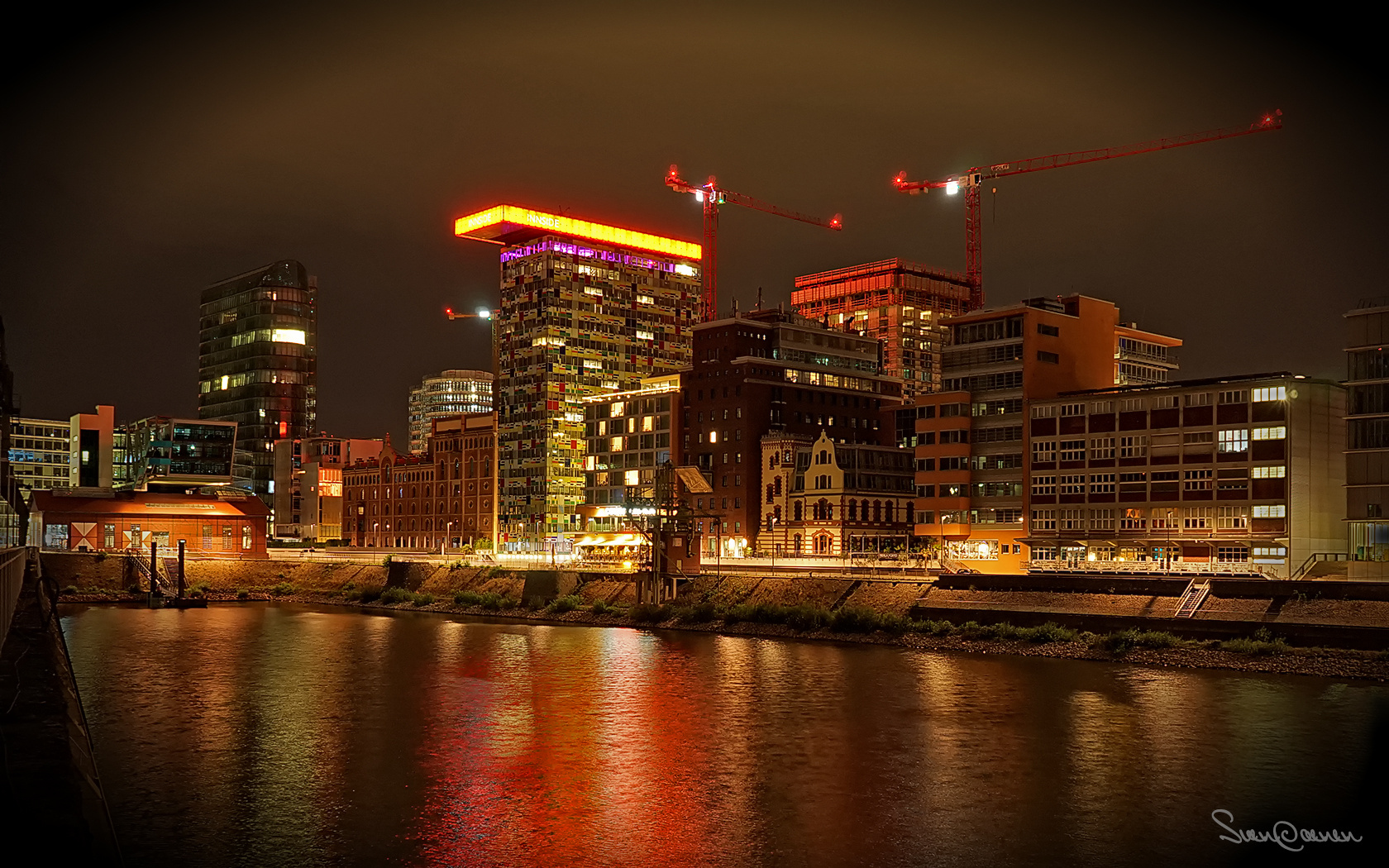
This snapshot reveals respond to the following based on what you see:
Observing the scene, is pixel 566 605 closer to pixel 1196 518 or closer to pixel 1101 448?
pixel 1101 448


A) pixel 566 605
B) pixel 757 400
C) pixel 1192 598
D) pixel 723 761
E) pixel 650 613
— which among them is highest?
pixel 757 400

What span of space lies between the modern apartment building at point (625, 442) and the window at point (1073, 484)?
6401 cm

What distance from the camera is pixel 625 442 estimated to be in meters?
185

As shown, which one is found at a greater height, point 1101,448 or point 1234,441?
point 1234,441

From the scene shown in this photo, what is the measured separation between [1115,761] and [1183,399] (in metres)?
74.7

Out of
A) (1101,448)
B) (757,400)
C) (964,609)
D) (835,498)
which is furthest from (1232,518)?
(757,400)

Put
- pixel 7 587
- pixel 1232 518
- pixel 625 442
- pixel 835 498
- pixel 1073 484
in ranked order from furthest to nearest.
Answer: pixel 625 442, pixel 835 498, pixel 1073 484, pixel 1232 518, pixel 7 587

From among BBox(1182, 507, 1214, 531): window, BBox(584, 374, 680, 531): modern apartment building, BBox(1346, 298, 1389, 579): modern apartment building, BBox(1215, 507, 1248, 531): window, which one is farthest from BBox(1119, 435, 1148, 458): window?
BBox(584, 374, 680, 531): modern apartment building

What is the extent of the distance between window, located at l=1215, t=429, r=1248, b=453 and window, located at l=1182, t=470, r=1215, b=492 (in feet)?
7.74

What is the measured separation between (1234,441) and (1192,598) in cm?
3680

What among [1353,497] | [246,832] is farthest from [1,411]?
[1353,497]

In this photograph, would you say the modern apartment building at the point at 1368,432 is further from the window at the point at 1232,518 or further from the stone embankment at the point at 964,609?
the stone embankment at the point at 964,609

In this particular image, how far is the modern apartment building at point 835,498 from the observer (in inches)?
5655

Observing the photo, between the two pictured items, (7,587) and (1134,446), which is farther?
(1134,446)
